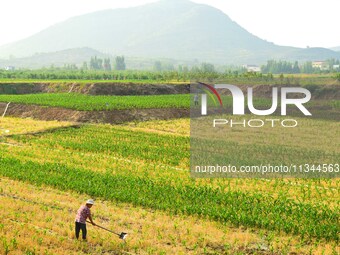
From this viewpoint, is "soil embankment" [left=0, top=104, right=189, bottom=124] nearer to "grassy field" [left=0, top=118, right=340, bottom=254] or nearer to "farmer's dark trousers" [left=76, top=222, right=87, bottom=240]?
"grassy field" [left=0, top=118, right=340, bottom=254]

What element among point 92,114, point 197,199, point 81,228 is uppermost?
point 92,114

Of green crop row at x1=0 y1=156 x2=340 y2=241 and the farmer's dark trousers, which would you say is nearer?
the farmer's dark trousers

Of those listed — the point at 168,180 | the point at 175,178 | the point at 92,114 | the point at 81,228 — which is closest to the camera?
the point at 81,228

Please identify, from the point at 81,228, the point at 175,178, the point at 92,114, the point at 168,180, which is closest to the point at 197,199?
the point at 168,180

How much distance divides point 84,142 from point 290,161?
1470 cm

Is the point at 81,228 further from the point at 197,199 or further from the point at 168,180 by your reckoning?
the point at 168,180

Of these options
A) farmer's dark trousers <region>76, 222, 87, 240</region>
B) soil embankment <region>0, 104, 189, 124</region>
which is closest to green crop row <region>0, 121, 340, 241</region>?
→ farmer's dark trousers <region>76, 222, 87, 240</region>

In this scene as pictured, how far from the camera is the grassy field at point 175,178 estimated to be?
18844mm

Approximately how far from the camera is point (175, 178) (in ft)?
81.8

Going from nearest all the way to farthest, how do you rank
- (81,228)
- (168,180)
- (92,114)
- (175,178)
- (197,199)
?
(81,228) → (197,199) → (168,180) → (175,178) → (92,114)

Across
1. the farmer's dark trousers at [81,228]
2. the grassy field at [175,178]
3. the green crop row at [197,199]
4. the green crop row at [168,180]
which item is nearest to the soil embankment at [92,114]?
the grassy field at [175,178]

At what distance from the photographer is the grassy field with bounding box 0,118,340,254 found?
1884 cm

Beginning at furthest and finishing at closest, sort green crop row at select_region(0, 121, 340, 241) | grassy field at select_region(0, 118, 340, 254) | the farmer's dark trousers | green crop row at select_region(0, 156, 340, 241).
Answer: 1. green crop row at select_region(0, 121, 340, 241)
2. grassy field at select_region(0, 118, 340, 254)
3. green crop row at select_region(0, 156, 340, 241)
4. the farmer's dark trousers

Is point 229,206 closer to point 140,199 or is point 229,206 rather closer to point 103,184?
point 140,199
